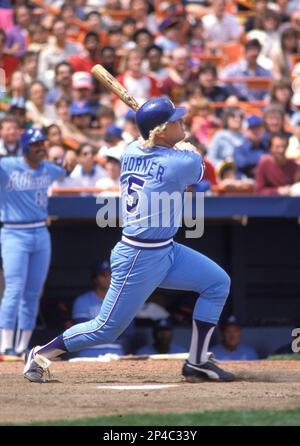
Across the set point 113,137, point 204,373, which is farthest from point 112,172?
point 204,373

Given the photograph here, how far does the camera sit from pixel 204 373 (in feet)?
22.9

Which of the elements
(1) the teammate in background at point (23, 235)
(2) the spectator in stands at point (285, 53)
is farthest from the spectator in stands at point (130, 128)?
(2) the spectator in stands at point (285, 53)

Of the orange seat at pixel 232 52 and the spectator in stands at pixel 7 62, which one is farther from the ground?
the orange seat at pixel 232 52

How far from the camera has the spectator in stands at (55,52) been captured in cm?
1293

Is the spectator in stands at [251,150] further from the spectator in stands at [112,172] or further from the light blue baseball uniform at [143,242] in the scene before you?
the light blue baseball uniform at [143,242]

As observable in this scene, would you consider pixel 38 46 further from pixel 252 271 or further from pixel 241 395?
pixel 241 395

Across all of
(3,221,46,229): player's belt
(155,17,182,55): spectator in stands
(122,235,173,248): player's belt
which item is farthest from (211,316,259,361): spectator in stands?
(155,17,182,55): spectator in stands

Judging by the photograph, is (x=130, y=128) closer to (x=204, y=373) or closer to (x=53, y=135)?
(x=53, y=135)

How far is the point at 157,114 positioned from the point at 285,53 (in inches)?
315

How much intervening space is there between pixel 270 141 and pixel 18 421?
6335 mm

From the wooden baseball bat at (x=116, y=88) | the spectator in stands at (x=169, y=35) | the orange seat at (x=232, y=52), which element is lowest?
the wooden baseball bat at (x=116, y=88)

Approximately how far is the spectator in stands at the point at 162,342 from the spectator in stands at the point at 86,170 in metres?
1.55

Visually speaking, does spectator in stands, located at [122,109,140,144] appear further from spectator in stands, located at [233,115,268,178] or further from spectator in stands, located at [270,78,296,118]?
spectator in stands, located at [270,78,296,118]

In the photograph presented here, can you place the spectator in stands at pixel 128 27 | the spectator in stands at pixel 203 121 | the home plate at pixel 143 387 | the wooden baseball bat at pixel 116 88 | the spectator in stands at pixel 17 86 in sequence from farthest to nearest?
the spectator in stands at pixel 128 27
the spectator in stands at pixel 203 121
the spectator in stands at pixel 17 86
the wooden baseball bat at pixel 116 88
the home plate at pixel 143 387
